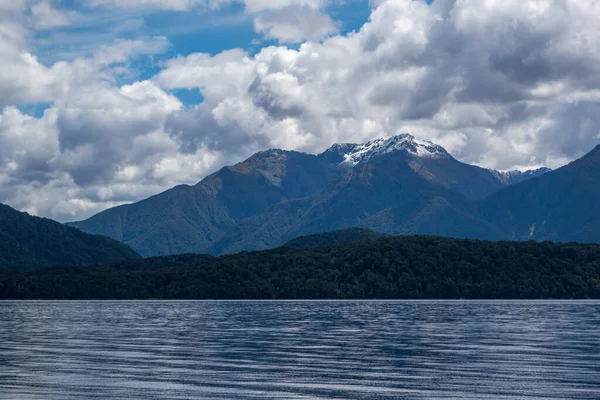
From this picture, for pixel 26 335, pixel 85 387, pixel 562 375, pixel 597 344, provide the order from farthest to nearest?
pixel 26 335, pixel 597 344, pixel 562 375, pixel 85 387

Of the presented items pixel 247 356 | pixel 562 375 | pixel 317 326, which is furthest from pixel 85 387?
pixel 317 326

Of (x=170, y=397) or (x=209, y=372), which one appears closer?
(x=170, y=397)

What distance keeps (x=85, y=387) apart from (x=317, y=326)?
291 feet

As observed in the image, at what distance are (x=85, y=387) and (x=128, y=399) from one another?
7.81 metres

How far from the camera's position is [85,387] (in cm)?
6475

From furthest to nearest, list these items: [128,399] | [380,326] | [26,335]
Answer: [380,326] < [26,335] < [128,399]

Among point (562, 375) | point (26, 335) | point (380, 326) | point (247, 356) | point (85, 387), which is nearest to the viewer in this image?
point (85, 387)

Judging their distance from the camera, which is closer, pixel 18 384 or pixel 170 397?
pixel 170 397

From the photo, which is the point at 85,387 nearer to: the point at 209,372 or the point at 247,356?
the point at 209,372

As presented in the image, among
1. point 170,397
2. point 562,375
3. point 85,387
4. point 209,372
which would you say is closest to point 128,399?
point 170,397

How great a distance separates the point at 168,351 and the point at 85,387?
32.7 m

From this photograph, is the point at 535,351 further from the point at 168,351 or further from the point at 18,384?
the point at 18,384

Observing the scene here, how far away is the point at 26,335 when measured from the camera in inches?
4993

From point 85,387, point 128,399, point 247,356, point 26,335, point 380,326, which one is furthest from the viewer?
point 380,326
